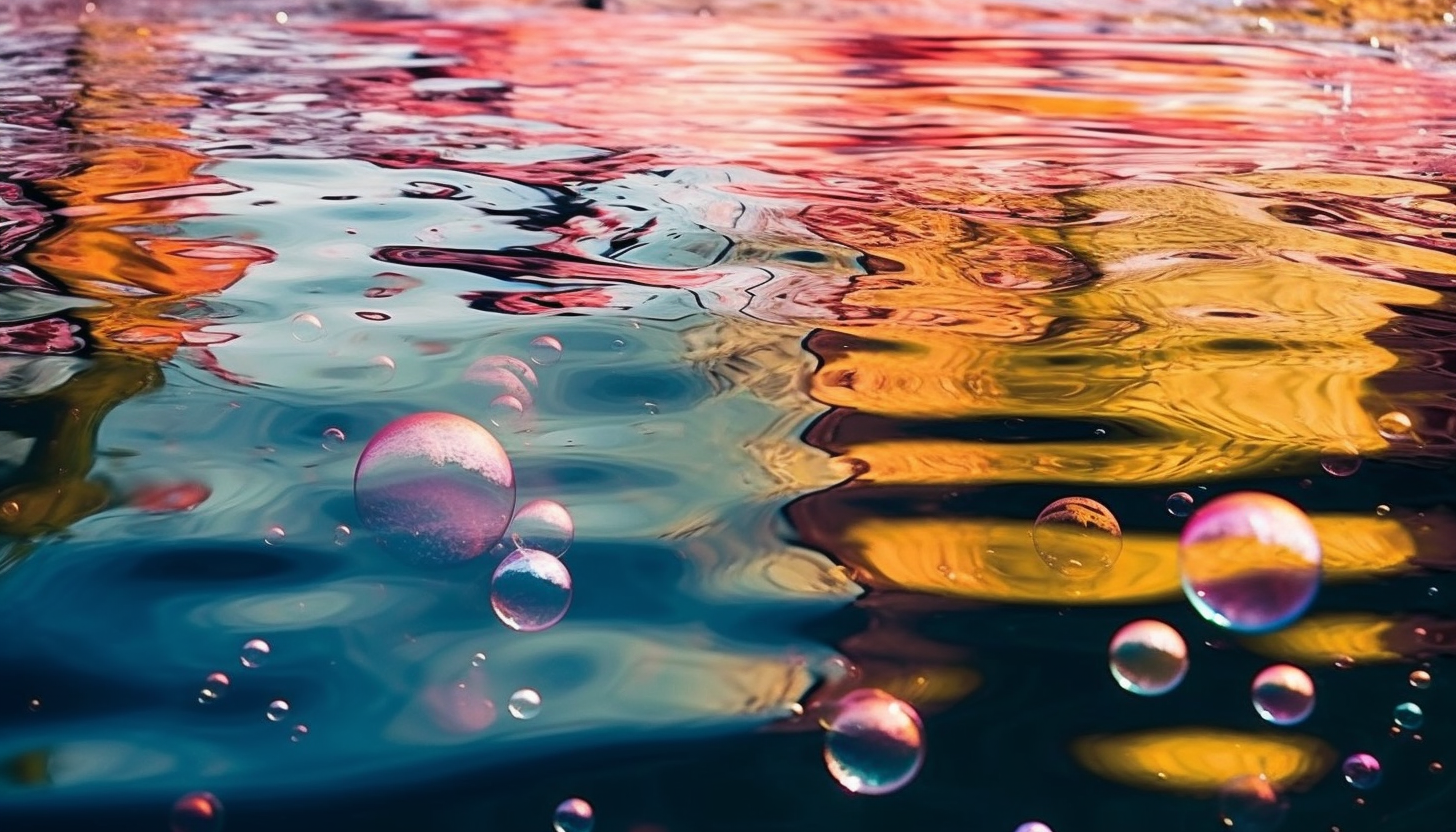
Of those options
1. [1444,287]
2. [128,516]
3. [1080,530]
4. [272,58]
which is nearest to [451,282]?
[128,516]

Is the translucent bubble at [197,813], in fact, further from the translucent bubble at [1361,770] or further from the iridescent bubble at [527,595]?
the translucent bubble at [1361,770]

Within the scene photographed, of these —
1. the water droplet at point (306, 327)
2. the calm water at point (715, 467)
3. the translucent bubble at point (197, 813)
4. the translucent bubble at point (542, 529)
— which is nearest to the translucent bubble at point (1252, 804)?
the calm water at point (715, 467)

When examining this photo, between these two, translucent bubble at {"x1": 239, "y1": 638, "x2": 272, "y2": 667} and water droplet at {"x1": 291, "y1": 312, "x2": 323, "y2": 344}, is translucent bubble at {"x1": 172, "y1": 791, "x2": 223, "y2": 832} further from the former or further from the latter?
water droplet at {"x1": 291, "y1": 312, "x2": 323, "y2": 344}

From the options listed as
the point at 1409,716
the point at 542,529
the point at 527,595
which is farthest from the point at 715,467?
the point at 1409,716

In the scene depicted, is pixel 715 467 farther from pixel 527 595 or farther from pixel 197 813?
pixel 197 813

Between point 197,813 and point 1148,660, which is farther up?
Answer: point 1148,660

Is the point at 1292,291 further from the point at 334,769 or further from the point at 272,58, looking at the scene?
the point at 272,58
